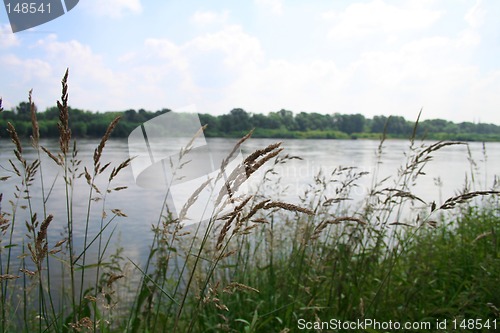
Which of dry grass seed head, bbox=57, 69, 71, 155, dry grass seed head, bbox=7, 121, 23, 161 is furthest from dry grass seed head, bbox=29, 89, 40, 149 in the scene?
dry grass seed head, bbox=57, 69, 71, 155

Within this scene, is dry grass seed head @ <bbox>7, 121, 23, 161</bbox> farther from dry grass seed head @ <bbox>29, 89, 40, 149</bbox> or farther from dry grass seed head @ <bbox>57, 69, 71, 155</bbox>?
dry grass seed head @ <bbox>57, 69, 71, 155</bbox>

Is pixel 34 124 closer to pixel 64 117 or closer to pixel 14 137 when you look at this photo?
pixel 14 137

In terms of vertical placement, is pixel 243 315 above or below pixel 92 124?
below

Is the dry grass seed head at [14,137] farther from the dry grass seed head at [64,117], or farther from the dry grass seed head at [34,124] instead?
the dry grass seed head at [64,117]

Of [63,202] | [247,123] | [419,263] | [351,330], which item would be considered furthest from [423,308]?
[247,123]

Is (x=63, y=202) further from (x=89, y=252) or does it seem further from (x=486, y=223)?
(x=486, y=223)

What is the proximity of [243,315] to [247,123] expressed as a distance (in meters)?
14.8

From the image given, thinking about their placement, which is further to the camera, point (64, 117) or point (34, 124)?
point (34, 124)

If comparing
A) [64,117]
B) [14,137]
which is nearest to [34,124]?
[14,137]

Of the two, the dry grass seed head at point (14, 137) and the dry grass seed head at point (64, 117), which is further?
the dry grass seed head at point (14, 137)

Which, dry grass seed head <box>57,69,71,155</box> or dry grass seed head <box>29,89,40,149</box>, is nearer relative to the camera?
dry grass seed head <box>57,69,71,155</box>

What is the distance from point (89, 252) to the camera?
5.18 metres

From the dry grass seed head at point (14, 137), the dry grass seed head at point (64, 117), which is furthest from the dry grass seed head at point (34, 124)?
the dry grass seed head at point (64, 117)

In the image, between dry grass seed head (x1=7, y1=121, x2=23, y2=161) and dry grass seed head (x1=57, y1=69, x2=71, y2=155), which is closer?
dry grass seed head (x1=57, y1=69, x2=71, y2=155)
